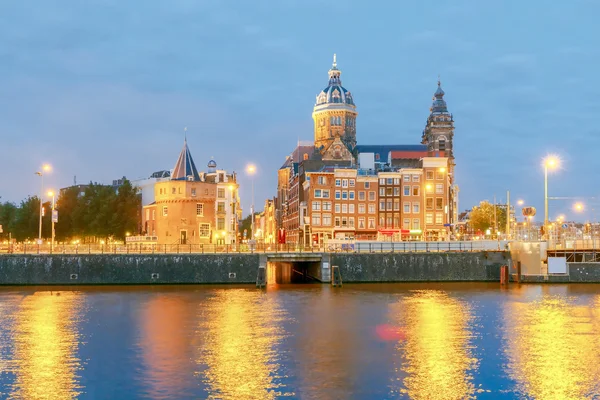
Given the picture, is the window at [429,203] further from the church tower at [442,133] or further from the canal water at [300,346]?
the canal water at [300,346]

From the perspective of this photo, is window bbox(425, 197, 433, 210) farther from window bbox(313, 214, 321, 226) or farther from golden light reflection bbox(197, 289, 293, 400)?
golden light reflection bbox(197, 289, 293, 400)

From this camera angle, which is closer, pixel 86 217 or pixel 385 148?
pixel 86 217

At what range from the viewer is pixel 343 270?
84000mm

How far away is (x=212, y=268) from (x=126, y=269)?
30.8 feet

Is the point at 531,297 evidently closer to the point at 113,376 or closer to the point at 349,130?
the point at 113,376

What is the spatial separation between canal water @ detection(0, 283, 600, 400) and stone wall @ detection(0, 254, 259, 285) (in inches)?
414

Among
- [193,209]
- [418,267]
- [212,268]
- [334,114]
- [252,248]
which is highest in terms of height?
[334,114]

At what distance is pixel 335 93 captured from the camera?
175 m

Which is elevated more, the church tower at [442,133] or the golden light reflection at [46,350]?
the church tower at [442,133]

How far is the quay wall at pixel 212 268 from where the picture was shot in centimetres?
8062

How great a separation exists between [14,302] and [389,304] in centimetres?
3235

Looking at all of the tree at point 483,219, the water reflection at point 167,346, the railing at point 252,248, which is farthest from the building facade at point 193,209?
the tree at point 483,219

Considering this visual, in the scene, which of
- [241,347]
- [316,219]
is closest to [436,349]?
[241,347]

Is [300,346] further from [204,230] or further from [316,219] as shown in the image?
[316,219]
